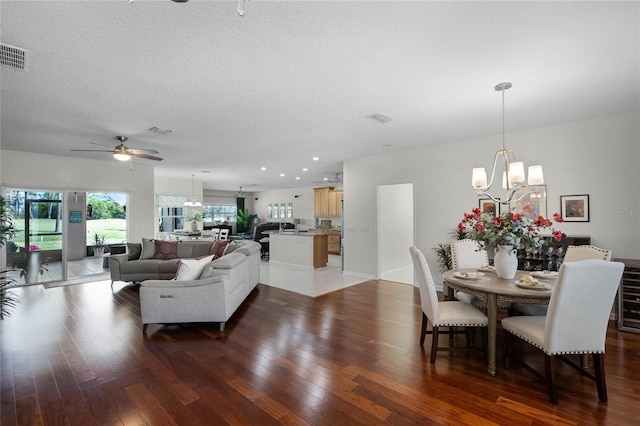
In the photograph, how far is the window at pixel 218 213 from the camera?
1255 cm

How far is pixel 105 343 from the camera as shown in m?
3.08

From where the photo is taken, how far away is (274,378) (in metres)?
2.42

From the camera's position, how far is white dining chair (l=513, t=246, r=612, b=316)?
2.86 meters

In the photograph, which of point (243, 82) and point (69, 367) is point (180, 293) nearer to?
point (69, 367)

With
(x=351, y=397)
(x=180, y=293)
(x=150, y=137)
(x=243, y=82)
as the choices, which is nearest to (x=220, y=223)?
(x=150, y=137)

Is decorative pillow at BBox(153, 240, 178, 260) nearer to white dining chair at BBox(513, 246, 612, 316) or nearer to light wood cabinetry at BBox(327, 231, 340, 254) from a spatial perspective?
light wood cabinetry at BBox(327, 231, 340, 254)

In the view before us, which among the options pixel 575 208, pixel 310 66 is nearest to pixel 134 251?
pixel 310 66

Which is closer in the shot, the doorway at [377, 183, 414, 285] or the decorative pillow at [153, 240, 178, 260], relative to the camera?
the decorative pillow at [153, 240, 178, 260]

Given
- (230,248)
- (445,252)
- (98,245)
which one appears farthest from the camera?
(98,245)

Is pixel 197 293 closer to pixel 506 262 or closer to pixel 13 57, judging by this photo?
pixel 13 57

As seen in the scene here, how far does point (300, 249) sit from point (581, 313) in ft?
20.1

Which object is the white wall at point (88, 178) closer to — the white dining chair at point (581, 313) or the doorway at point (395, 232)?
the doorway at point (395, 232)

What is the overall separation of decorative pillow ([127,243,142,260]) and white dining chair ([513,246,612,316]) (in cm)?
642

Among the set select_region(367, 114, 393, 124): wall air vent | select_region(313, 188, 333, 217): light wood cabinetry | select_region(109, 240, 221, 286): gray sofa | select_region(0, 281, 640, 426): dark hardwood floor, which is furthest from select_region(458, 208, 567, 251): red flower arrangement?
select_region(313, 188, 333, 217): light wood cabinetry
